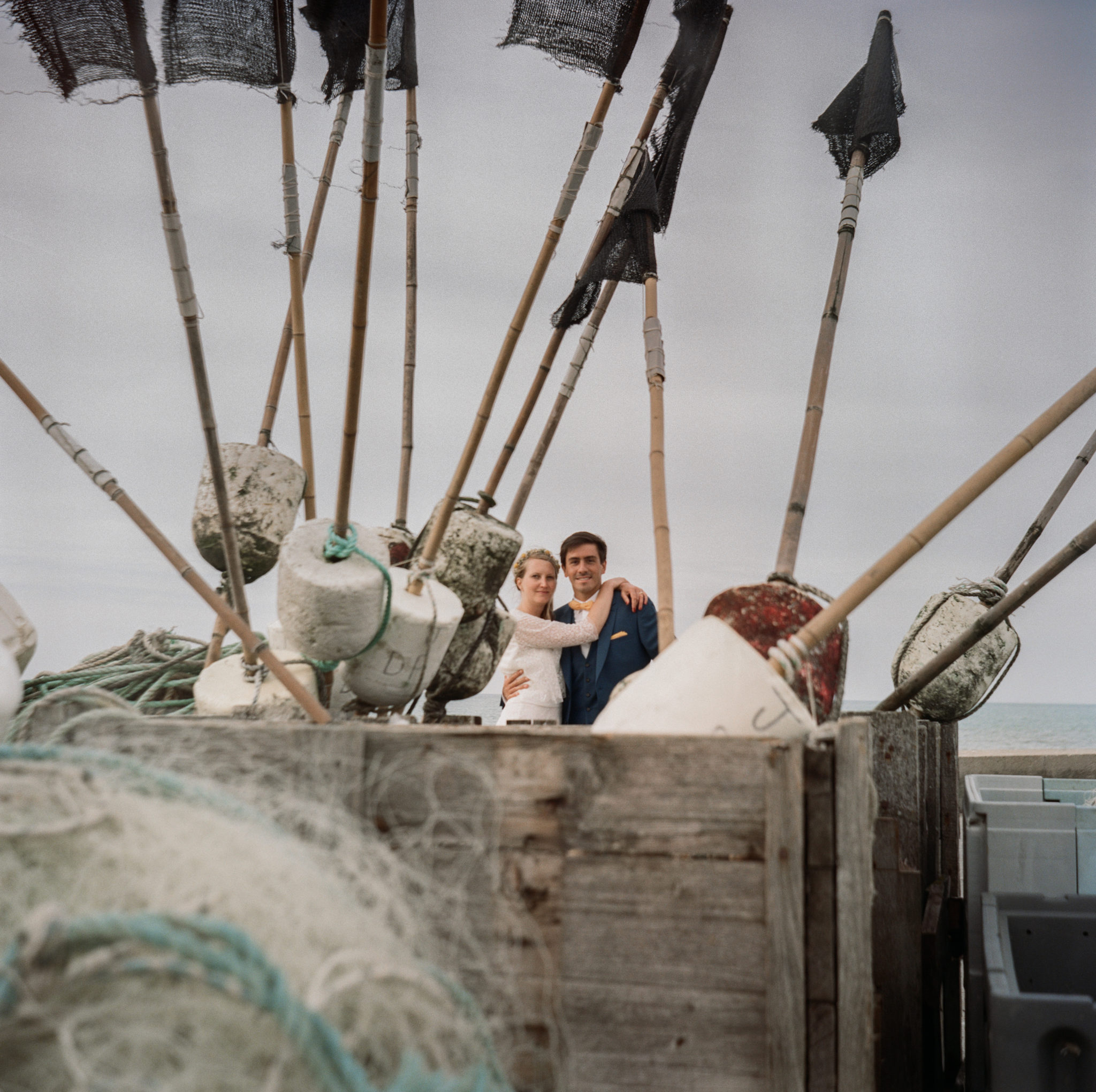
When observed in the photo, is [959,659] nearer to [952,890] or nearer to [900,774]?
[952,890]

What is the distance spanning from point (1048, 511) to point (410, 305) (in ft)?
6.94

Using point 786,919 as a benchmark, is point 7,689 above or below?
above

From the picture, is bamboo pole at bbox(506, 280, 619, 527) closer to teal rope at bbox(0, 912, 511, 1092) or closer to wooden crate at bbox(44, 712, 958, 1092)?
wooden crate at bbox(44, 712, 958, 1092)

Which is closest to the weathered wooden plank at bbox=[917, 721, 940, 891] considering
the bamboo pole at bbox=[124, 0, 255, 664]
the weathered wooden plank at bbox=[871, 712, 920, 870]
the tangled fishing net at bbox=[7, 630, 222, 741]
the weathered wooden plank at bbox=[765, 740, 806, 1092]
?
the weathered wooden plank at bbox=[871, 712, 920, 870]

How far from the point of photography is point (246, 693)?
220 cm

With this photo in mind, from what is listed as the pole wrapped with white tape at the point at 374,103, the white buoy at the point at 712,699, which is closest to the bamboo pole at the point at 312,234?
the pole wrapped with white tape at the point at 374,103

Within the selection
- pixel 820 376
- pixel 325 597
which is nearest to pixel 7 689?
pixel 325 597

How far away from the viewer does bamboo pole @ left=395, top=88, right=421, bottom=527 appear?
298 cm

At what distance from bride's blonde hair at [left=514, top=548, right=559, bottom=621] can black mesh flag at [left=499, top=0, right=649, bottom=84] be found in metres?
1.67

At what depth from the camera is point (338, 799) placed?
1277 millimetres

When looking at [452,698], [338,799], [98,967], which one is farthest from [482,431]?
[98,967]

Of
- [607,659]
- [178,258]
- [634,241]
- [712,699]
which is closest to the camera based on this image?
[712,699]

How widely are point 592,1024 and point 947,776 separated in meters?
2.00

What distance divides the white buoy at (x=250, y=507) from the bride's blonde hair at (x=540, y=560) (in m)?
1.01
